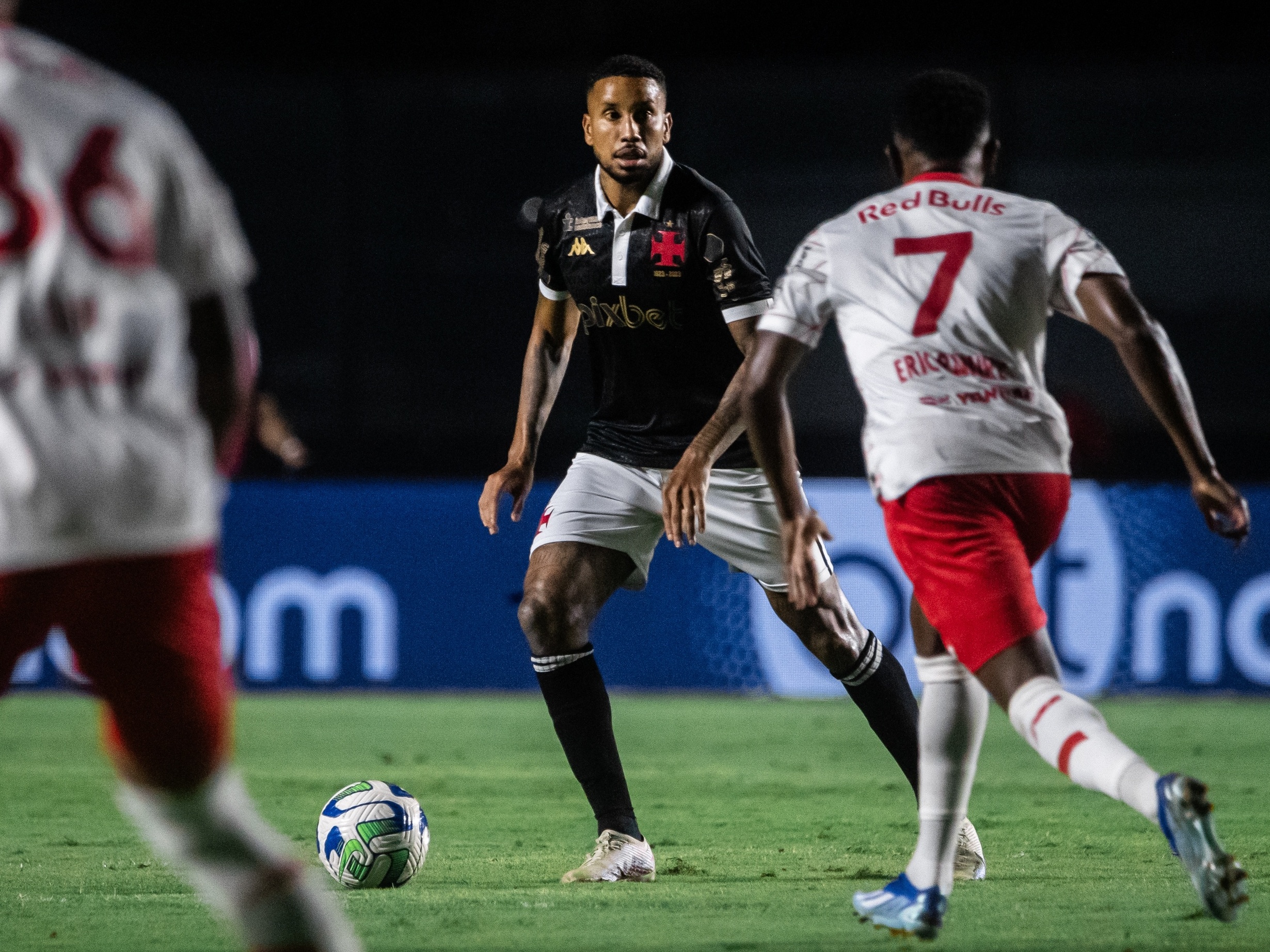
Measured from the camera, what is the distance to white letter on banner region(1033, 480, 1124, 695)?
36.9 feet

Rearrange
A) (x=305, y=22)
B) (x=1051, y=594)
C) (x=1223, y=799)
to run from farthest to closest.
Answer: (x=305, y=22) < (x=1051, y=594) < (x=1223, y=799)

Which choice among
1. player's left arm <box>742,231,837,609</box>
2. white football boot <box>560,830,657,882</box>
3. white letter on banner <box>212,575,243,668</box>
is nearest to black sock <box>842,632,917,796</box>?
white football boot <box>560,830,657,882</box>

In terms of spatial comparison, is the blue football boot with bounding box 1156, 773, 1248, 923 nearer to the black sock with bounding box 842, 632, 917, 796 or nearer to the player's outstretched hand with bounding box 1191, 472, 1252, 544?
the player's outstretched hand with bounding box 1191, 472, 1252, 544

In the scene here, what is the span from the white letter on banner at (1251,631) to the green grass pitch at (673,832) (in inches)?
13.3

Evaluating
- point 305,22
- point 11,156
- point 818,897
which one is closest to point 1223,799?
point 818,897

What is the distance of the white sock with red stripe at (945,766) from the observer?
4.11m

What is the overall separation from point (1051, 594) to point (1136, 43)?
7.82 m

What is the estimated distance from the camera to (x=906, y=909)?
4113mm

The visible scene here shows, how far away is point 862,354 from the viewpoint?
4180 millimetres

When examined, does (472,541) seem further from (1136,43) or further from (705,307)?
(1136,43)

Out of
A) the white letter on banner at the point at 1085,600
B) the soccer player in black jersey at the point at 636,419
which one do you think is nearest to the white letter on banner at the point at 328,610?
the white letter on banner at the point at 1085,600

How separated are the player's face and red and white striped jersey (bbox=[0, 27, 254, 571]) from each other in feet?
9.89

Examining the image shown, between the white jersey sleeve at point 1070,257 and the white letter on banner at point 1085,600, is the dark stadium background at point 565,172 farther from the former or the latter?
the white jersey sleeve at point 1070,257

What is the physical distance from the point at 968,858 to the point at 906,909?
3.42 ft
